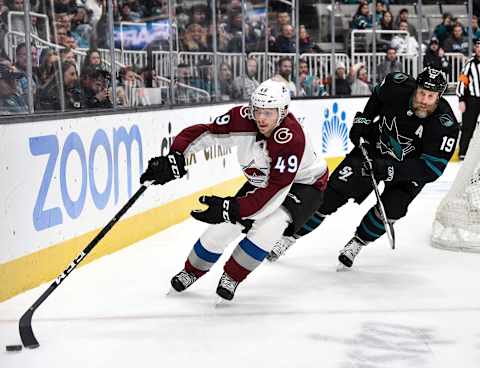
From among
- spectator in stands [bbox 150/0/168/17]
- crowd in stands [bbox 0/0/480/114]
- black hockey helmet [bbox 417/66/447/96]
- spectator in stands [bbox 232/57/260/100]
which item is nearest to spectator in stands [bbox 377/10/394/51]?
crowd in stands [bbox 0/0/480/114]

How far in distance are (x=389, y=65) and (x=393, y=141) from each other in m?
5.63

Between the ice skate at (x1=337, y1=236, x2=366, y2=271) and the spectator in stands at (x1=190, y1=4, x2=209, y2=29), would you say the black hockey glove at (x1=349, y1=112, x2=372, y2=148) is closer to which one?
the ice skate at (x1=337, y1=236, x2=366, y2=271)

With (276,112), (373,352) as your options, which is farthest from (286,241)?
(373,352)

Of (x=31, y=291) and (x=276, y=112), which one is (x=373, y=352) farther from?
(x=31, y=291)

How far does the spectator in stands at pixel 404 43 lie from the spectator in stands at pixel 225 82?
124 inches

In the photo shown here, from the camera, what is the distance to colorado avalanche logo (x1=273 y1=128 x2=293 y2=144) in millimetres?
3721

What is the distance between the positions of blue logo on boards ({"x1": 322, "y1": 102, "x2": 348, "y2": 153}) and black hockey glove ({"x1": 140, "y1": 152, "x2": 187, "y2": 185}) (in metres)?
5.43

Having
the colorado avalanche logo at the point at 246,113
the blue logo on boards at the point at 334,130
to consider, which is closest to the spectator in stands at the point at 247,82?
the blue logo on boards at the point at 334,130

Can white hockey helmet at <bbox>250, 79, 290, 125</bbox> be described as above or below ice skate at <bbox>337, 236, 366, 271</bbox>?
above

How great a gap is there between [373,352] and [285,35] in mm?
6169

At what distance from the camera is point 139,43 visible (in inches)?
235

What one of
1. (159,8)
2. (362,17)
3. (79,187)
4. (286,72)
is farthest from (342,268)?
(362,17)

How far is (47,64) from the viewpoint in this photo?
4.55 m

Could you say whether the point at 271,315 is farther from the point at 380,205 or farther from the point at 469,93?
the point at 469,93
